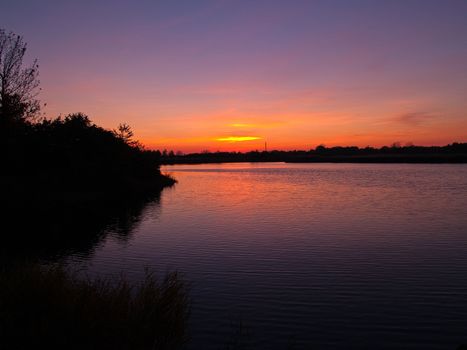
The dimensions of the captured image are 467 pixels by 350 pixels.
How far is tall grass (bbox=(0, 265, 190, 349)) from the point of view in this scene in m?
8.75

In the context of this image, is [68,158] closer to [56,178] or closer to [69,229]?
[56,178]

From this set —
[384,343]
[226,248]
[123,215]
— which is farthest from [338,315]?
[123,215]

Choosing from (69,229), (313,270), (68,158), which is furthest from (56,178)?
(313,270)

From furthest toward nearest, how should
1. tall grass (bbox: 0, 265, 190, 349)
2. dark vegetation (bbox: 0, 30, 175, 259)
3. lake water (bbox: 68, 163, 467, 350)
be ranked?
1. dark vegetation (bbox: 0, 30, 175, 259)
2. lake water (bbox: 68, 163, 467, 350)
3. tall grass (bbox: 0, 265, 190, 349)

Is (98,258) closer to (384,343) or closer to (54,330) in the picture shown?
(54,330)

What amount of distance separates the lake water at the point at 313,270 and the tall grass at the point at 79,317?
1.77 metres

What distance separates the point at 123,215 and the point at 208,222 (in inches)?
439

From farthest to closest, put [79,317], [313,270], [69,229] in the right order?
1. [69,229]
2. [313,270]
3. [79,317]

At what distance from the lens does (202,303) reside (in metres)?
15.4

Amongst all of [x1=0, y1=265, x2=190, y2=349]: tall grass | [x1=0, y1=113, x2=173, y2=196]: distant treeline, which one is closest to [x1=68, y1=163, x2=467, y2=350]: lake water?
[x1=0, y1=265, x2=190, y2=349]: tall grass

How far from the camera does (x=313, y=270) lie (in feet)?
65.7

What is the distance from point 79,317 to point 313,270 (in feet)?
42.7

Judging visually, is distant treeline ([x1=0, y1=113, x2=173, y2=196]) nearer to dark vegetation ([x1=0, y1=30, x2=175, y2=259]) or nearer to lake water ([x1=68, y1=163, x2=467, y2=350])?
dark vegetation ([x1=0, y1=30, x2=175, y2=259])

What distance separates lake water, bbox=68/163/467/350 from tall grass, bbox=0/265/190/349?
5.81 ft
